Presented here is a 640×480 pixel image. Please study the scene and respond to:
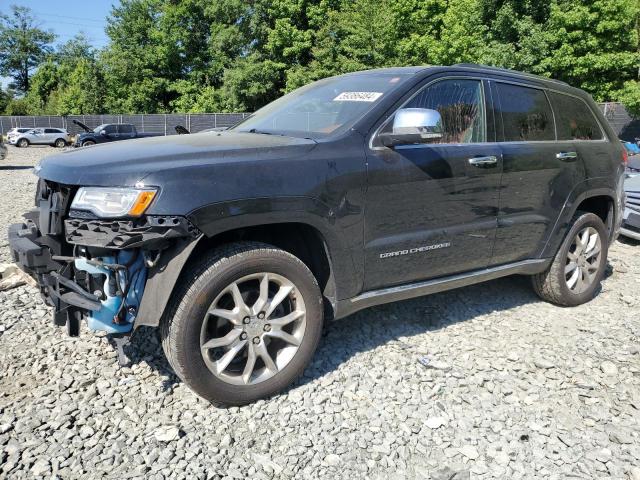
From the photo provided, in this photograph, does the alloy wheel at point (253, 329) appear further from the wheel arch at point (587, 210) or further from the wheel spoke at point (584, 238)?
the wheel spoke at point (584, 238)

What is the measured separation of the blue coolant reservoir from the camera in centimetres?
258

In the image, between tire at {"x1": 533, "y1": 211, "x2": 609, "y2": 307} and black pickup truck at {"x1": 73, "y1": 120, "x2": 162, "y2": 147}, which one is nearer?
tire at {"x1": 533, "y1": 211, "x2": 609, "y2": 307}

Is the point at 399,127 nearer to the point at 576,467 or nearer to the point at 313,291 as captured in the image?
the point at 313,291

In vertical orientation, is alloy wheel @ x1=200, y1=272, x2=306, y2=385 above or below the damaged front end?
below

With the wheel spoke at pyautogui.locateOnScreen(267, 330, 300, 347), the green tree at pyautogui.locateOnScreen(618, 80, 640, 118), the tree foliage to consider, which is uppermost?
the tree foliage

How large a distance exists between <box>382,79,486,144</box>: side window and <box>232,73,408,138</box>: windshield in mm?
216

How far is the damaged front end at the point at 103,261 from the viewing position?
2.46 metres

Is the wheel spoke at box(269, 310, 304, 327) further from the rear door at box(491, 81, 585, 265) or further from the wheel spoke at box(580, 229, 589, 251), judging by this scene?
the wheel spoke at box(580, 229, 589, 251)

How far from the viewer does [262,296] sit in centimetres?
281

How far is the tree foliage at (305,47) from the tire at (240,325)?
22.7m

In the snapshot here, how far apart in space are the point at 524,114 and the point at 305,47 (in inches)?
1445

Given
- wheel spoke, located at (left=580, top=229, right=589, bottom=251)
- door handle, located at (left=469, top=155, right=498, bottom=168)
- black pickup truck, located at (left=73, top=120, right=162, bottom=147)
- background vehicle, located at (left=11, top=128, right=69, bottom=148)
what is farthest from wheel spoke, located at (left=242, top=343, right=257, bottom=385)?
background vehicle, located at (left=11, top=128, right=69, bottom=148)

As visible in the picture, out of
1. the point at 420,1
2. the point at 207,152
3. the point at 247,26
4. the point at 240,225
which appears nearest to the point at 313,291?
the point at 240,225

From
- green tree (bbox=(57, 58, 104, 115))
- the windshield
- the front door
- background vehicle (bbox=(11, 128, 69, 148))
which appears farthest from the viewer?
green tree (bbox=(57, 58, 104, 115))
